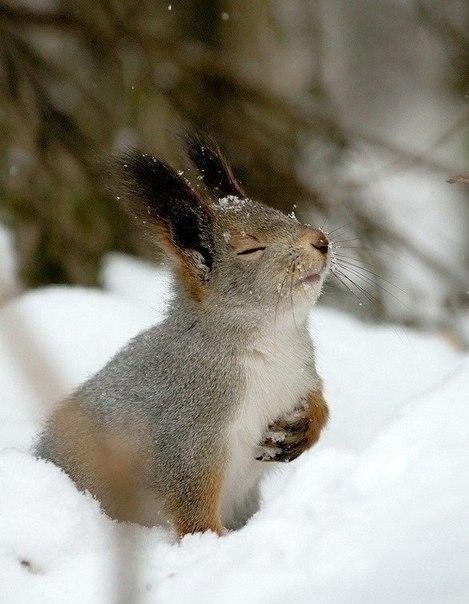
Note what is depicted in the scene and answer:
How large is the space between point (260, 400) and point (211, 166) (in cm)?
70

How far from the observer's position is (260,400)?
2.69m

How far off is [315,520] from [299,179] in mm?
4314

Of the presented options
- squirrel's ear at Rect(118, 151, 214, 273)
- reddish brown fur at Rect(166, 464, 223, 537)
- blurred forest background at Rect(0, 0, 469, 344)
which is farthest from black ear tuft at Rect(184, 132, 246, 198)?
blurred forest background at Rect(0, 0, 469, 344)

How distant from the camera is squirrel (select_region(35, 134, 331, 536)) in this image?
2.64 m

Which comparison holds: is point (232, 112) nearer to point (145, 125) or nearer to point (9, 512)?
point (145, 125)

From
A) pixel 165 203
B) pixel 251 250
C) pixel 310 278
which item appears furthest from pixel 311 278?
pixel 165 203

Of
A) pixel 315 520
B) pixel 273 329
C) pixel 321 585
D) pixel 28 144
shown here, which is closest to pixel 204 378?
pixel 273 329

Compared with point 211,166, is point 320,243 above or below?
above

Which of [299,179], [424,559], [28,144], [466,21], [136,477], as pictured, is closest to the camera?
[424,559]

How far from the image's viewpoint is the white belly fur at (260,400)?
2.68 meters

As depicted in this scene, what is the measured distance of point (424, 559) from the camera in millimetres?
1607

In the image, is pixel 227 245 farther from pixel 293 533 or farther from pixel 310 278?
pixel 293 533

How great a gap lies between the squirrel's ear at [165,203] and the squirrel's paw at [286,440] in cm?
49

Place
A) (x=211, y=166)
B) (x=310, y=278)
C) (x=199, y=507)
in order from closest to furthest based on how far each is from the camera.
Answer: (x=199, y=507)
(x=310, y=278)
(x=211, y=166)
